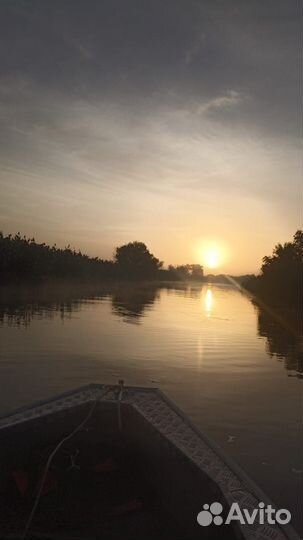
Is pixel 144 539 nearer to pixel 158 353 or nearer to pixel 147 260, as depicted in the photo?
pixel 158 353

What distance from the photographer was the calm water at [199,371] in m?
8.79

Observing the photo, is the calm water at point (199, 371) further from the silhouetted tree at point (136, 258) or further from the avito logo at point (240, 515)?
the silhouetted tree at point (136, 258)

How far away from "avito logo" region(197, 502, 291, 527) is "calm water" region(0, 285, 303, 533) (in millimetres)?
1595

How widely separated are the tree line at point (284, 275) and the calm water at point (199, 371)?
28332 mm

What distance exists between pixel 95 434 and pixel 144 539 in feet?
7.45

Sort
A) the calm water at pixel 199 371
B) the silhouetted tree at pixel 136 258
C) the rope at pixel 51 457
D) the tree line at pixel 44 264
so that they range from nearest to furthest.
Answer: the rope at pixel 51 457 → the calm water at pixel 199 371 → the tree line at pixel 44 264 → the silhouetted tree at pixel 136 258

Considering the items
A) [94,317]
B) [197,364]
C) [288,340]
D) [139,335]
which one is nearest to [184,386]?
[197,364]

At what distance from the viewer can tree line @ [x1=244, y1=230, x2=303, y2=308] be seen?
183 feet

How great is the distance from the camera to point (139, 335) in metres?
23.2

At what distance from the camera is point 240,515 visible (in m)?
4.86

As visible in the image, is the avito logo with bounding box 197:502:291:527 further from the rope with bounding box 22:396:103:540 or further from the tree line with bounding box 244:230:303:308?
the tree line with bounding box 244:230:303:308

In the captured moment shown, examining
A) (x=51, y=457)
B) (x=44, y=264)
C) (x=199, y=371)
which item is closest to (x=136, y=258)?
(x=44, y=264)

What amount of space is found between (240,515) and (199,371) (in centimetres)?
1077

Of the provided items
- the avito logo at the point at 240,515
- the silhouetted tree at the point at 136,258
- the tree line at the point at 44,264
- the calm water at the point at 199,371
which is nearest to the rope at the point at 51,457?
the avito logo at the point at 240,515
